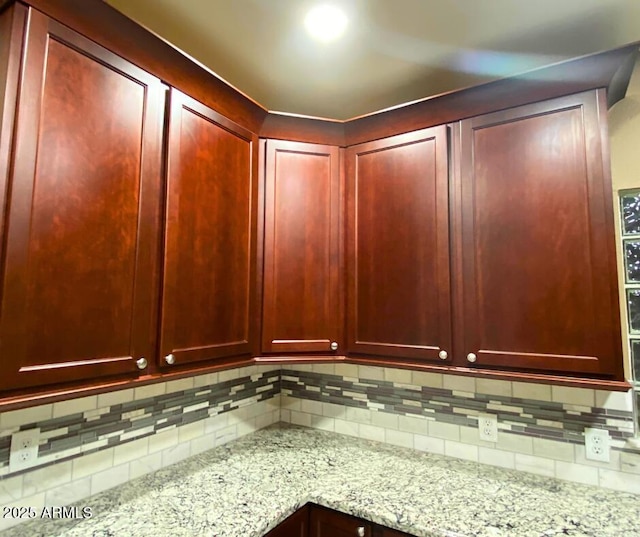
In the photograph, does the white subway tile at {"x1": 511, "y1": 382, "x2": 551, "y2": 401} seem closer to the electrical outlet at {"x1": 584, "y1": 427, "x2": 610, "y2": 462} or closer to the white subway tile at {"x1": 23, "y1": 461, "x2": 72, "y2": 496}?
the electrical outlet at {"x1": 584, "y1": 427, "x2": 610, "y2": 462}

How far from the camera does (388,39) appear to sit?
1.58 metres

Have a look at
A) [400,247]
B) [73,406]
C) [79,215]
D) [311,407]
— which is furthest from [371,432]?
[79,215]

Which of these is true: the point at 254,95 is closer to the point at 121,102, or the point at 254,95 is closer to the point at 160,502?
the point at 121,102

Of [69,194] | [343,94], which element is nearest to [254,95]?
[343,94]

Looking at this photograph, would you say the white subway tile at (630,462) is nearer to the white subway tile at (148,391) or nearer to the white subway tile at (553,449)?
the white subway tile at (553,449)

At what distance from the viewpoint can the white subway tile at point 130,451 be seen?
148 centimetres

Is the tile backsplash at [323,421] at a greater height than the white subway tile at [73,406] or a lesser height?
lesser

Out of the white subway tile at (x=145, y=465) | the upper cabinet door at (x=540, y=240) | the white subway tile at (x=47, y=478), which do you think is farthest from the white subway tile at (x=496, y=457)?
the white subway tile at (x=47, y=478)

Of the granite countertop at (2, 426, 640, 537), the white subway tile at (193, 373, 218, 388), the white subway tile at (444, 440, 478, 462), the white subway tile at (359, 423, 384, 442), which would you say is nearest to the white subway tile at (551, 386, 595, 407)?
the granite countertop at (2, 426, 640, 537)

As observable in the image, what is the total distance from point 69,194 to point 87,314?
33cm

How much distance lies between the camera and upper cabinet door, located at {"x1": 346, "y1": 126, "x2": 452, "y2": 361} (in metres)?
1.57

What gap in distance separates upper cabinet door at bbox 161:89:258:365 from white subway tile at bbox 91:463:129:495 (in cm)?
52

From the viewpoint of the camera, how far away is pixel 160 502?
1.34 meters

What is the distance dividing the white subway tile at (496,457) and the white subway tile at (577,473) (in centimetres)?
17
